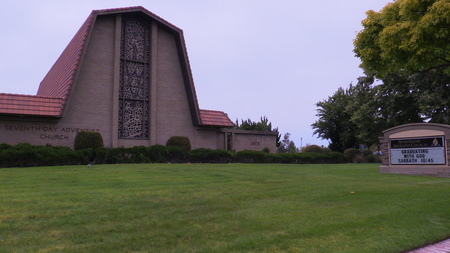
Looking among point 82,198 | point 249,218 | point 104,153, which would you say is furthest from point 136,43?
point 249,218

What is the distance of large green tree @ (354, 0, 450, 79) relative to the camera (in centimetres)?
901

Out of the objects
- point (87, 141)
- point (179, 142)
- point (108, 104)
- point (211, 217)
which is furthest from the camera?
point (179, 142)

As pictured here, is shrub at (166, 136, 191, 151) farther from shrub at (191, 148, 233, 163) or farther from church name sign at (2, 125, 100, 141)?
church name sign at (2, 125, 100, 141)

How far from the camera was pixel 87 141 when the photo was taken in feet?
76.6

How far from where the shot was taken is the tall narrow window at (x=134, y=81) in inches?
1096

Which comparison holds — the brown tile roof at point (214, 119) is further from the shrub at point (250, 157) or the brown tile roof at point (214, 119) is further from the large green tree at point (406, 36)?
the large green tree at point (406, 36)

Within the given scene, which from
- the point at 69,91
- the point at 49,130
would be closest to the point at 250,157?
the point at 69,91

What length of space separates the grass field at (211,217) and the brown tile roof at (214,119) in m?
18.9

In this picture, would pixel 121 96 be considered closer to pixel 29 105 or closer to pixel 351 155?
pixel 29 105

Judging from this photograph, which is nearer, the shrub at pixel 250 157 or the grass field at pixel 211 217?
the grass field at pixel 211 217

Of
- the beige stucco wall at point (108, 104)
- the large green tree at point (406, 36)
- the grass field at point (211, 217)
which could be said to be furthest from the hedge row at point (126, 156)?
the large green tree at point (406, 36)

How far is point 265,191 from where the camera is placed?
10922 mm

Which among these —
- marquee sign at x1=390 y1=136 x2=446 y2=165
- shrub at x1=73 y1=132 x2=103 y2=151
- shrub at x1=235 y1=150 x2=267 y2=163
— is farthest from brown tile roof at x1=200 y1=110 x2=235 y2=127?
marquee sign at x1=390 y1=136 x2=446 y2=165

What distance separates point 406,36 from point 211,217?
6723 millimetres
